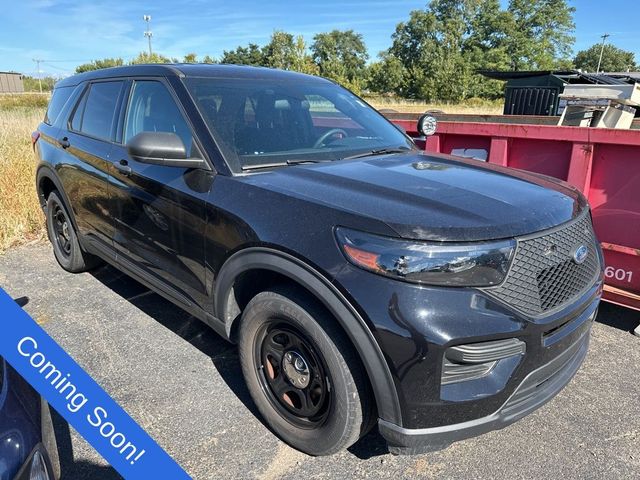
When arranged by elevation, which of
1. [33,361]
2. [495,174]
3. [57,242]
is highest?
[495,174]

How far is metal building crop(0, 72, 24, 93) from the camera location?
79.0 m

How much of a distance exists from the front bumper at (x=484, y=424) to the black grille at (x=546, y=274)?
28cm

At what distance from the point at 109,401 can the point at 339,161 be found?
1.82m

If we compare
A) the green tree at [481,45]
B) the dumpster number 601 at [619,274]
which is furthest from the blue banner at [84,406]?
the green tree at [481,45]

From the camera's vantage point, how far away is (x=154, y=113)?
312cm

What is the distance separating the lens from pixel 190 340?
3543 mm

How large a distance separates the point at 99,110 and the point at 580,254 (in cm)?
340

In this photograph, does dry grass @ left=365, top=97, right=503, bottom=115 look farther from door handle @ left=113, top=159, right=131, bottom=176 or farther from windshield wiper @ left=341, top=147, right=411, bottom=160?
door handle @ left=113, top=159, right=131, bottom=176

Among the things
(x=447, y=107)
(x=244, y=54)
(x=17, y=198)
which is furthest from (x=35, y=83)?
(x=17, y=198)

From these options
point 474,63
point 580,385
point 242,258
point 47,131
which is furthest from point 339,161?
point 474,63

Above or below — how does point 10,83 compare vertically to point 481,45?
below

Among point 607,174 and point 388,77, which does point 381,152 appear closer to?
point 607,174

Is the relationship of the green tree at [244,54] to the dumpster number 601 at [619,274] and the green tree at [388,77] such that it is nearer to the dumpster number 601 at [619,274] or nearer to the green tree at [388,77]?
the green tree at [388,77]

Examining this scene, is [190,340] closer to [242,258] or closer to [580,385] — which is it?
[242,258]
